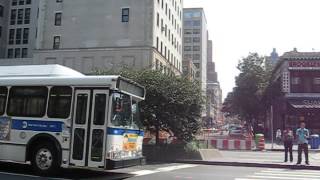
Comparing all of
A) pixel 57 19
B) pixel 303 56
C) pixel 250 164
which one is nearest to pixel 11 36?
pixel 57 19

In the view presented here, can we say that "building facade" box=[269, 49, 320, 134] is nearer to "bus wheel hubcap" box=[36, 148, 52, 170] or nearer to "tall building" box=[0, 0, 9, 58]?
"bus wheel hubcap" box=[36, 148, 52, 170]

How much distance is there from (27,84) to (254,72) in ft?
167

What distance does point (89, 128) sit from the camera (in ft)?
45.6

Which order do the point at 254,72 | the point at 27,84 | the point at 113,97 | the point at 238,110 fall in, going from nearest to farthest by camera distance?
the point at 113,97 → the point at 27,84 → the point at 254,72 → the point at 238,110

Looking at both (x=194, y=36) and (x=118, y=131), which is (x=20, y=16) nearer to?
(x=194, y=36)

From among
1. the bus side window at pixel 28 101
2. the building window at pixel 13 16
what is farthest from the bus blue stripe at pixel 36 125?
the building window at pixel 13 16

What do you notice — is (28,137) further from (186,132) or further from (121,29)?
(121,29)

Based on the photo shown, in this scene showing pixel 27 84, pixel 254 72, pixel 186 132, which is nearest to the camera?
pixel 27 84

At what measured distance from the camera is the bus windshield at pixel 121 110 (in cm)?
1394

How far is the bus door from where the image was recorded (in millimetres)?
13703

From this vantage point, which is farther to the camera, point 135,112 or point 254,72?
point 254,72

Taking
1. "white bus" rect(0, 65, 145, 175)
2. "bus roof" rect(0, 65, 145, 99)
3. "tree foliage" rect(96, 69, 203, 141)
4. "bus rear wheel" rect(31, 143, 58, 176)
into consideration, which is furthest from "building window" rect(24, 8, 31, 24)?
"bus rear wheel" rect(31, 143, 58, 176)

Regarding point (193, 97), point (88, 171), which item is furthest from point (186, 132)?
point (88, 171)

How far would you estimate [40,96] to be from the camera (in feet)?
48.5
